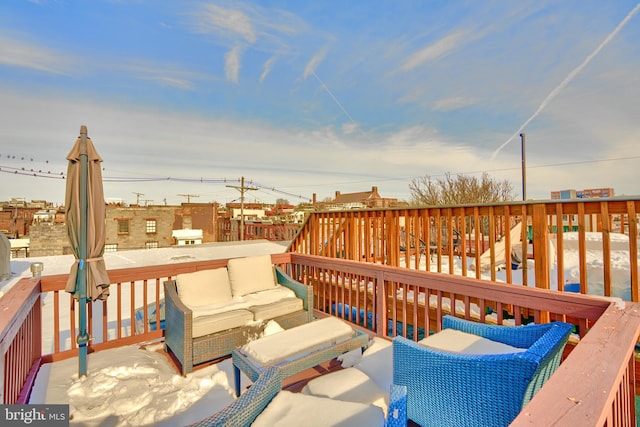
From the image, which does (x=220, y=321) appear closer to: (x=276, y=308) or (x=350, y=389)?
(x=276, y=308)

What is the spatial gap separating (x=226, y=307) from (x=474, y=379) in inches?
111

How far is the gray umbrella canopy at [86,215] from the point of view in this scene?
2.76 m

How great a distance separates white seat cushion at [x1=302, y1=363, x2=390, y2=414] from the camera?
205 cm

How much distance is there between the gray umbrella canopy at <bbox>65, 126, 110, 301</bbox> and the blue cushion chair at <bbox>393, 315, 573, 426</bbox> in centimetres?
287

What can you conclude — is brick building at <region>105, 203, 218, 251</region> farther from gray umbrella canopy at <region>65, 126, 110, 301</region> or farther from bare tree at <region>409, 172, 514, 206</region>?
A: gray umbrella canopy at <region>65, 126, 110, 301</region>

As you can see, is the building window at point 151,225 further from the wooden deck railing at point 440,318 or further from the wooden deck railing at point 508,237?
the wooden deck railing at point 508,237

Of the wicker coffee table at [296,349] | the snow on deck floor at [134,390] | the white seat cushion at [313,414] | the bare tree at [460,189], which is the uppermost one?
the bare tree at [460,189]

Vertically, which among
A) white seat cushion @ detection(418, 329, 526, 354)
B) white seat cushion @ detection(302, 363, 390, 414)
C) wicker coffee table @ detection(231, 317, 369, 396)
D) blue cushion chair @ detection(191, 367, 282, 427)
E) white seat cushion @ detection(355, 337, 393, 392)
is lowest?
white seat cushion @ detection(355, 337, 393, 392)

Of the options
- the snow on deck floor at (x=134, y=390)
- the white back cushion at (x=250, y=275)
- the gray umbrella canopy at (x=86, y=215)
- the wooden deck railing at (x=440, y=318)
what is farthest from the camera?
the white back cushion at (x=250, y=275)

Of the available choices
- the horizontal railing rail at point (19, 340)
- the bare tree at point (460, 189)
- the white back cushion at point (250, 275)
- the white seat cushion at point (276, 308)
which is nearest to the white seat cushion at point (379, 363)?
the white seat cushion at point (276, 308)

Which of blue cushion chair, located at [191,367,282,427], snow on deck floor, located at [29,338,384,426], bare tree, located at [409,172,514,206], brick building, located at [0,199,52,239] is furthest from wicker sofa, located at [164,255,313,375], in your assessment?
brick building, located at [0,199,52,239]

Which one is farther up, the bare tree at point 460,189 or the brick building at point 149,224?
the bare tree at point 460,189

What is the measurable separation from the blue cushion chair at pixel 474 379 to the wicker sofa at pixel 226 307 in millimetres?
2000

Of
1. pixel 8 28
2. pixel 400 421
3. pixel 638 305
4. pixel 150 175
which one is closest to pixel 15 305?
pixel 400 421
